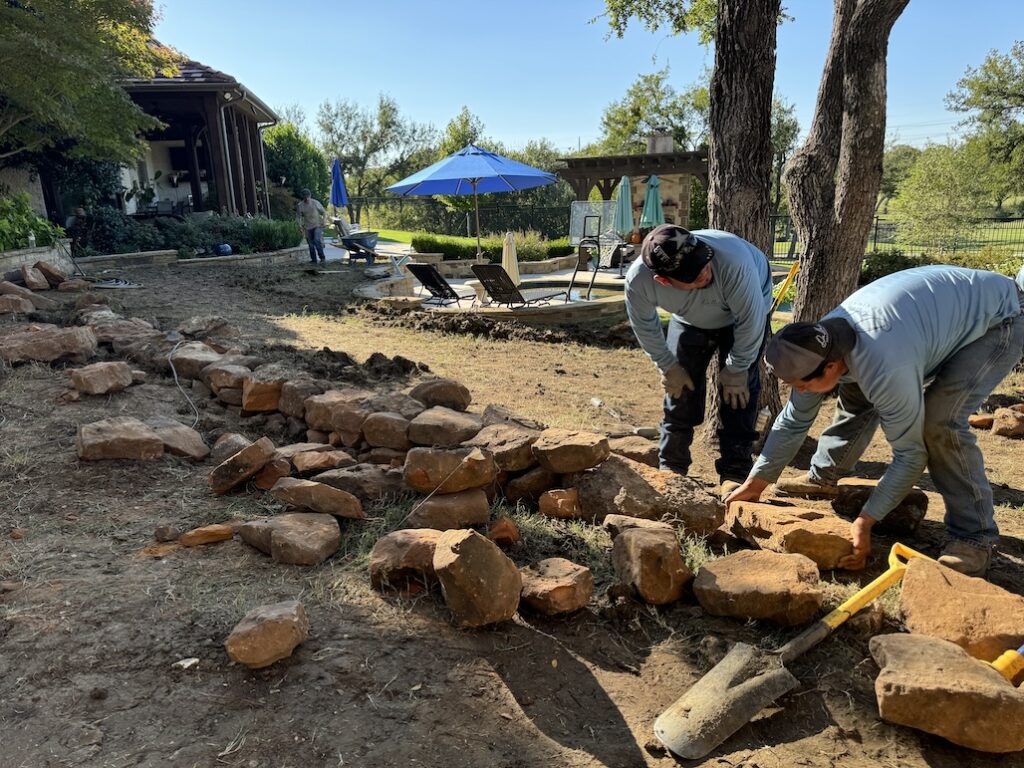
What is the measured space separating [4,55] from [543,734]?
1055cm

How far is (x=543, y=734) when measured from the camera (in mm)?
1891

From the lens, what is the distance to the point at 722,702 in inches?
74.5

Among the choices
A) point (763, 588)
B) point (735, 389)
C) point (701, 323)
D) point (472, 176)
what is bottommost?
point (763, 588)

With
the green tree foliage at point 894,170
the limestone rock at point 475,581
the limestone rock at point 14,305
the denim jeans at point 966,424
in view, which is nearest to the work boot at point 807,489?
the denim jeans at point 966,424

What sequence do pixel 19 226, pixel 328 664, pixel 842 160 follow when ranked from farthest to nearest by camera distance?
1. pixel 19 226
2. pixel 842 160
3. pixel 328 664

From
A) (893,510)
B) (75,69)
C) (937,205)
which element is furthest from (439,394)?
(937,205)

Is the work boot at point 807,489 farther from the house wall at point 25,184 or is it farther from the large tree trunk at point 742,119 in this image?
the house wall at point 25,184

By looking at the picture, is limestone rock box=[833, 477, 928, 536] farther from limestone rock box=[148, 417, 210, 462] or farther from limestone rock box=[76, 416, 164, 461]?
limestone rock box=[76, 416, 164, 461]

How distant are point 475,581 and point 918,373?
5.28 ft

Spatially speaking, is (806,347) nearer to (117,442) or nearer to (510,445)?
(510,445)

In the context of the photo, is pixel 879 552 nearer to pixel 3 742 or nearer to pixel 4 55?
pixel 3 742

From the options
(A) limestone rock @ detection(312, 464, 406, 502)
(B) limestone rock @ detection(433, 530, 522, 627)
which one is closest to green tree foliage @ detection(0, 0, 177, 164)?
(A) limestone rock @ detection(312, 464, 406, 502)

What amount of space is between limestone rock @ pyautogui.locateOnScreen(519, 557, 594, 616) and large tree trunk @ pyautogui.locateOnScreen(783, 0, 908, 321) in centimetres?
399

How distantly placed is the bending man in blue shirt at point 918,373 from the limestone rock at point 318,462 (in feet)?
5.83
